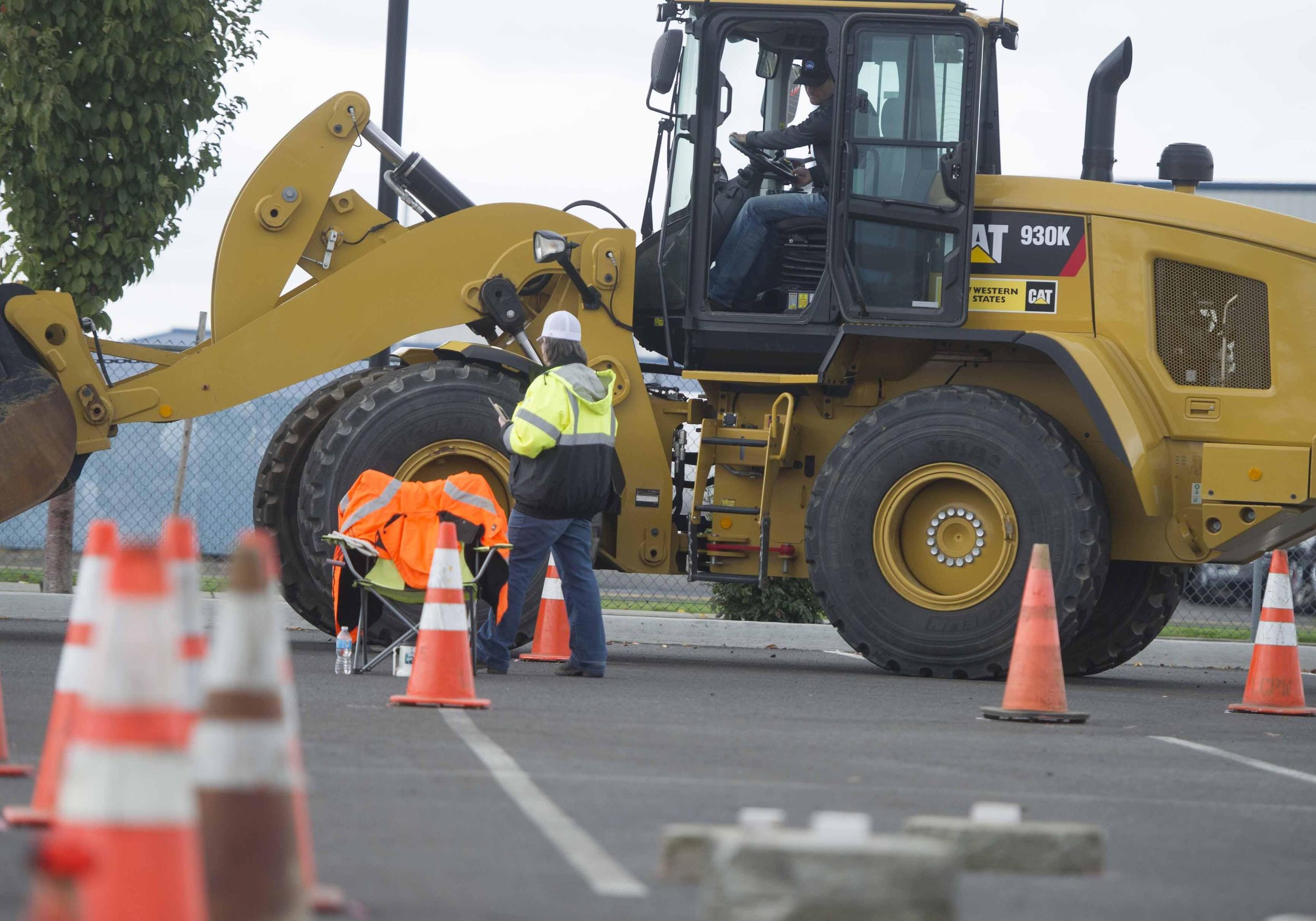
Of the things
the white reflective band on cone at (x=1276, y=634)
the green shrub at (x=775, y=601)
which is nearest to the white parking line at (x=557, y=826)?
the white reflective band on cone at (x=1276, y=634)

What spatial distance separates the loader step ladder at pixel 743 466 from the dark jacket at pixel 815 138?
1295 mm

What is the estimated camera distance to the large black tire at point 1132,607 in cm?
1121

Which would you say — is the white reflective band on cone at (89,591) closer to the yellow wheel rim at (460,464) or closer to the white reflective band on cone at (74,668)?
the white reflective band on cone at (74,668)

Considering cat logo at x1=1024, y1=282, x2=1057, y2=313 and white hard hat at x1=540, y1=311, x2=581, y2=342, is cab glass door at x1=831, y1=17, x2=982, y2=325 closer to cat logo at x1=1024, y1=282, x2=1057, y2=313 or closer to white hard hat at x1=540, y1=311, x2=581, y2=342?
cat logo at x1=1024, y1=282, x2=1057, y2=313

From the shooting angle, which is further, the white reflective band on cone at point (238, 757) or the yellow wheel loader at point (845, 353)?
the yellow wheel loader at point (845, 353)

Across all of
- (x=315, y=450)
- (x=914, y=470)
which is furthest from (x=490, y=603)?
(x=914, y=470)

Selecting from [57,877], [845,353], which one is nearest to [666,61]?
[845,353]

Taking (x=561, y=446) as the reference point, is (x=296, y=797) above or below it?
below

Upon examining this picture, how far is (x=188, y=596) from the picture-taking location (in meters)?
4.27

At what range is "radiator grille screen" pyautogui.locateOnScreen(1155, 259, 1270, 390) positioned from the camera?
10.5 meters

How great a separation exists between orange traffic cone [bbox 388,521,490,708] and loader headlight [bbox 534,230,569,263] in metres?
3.38

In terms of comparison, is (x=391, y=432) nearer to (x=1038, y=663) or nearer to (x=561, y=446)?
(x=561, y=446)

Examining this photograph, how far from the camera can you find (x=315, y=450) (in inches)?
426

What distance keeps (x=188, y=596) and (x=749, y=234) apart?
23.3 feet
